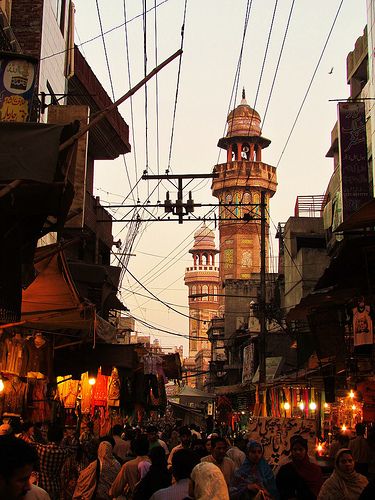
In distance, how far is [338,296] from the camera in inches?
523

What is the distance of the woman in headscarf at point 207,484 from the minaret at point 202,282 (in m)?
121

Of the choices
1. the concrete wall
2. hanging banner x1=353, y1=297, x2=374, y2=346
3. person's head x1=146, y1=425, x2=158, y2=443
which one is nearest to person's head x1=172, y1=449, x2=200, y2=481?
person's head x1=146, y1=425, x2=158, y2=443

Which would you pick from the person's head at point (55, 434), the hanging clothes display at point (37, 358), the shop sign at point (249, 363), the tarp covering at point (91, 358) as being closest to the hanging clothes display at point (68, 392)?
the tarp covering at point (91, 358)

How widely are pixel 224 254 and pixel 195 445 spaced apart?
6851 centimetres

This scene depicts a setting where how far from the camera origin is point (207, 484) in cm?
607

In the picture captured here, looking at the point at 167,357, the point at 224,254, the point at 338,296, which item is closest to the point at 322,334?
the point at 338,296

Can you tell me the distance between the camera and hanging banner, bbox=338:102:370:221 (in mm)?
19719

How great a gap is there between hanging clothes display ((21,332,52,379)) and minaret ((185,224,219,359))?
112395mm

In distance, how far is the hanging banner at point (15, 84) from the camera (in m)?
9.38

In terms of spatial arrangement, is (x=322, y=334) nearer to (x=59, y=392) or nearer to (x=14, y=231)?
(x=59, y=392)

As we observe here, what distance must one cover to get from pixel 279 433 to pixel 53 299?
12.1 ft

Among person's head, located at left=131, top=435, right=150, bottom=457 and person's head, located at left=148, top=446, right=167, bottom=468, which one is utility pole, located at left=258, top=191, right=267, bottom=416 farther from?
person's head, located at left=148, top=446, right=167, bottom=468

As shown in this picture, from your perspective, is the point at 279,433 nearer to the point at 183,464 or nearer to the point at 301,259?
the point at 183,464

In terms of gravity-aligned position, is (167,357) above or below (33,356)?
above
